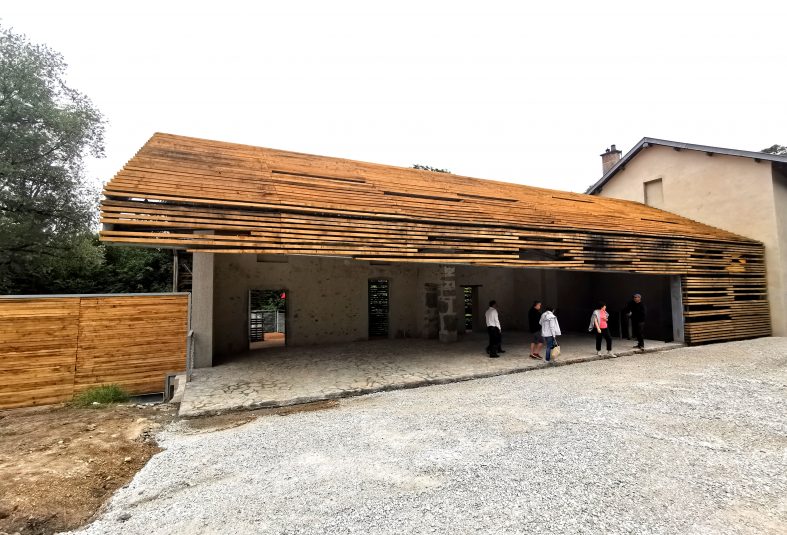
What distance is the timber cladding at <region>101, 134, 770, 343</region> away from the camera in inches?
246

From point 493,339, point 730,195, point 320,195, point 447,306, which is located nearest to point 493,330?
point 493,339

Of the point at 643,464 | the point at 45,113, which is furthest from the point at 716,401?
the point at 45,113

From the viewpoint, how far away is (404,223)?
7816mm

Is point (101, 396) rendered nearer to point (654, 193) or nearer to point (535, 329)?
point (535, 329)

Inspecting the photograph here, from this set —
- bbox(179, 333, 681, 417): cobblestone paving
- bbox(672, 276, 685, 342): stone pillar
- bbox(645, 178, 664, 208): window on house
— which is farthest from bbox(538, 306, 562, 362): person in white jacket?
bbox(645, 178, 664, 208): window on house

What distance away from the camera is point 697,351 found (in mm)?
10125

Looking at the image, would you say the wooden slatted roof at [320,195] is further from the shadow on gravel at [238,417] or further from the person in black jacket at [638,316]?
the shadow on gravel at [238,417]

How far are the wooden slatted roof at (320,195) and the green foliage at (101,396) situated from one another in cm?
294

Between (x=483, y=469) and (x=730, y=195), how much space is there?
17045mm

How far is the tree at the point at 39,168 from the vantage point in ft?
41.2

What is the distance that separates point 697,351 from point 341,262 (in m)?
10.6

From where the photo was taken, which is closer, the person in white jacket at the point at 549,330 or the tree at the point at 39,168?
the person in white jacket at the point at 549,330

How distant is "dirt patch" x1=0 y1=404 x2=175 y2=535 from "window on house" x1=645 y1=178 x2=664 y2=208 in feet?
65.9

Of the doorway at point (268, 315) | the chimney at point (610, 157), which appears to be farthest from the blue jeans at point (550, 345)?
the chimney at point (610, 157)
